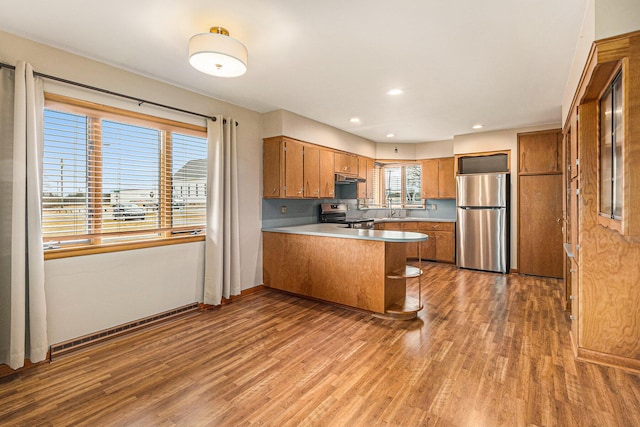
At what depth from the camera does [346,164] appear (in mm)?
5559

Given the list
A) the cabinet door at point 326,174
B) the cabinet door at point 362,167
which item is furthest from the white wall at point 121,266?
the cabinet door at point 362,167

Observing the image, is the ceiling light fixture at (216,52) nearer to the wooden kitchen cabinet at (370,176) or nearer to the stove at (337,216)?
the stove at (337,216)

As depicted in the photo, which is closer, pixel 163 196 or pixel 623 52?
pixel 623 52

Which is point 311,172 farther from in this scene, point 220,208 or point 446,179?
point 446,179

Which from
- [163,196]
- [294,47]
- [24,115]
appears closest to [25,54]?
[24,115]

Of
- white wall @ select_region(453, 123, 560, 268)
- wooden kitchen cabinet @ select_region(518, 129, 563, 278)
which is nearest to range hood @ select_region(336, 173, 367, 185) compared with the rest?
white wall @ select_region(453, 123, 560, 268)

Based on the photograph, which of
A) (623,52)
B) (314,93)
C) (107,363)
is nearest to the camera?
(623,52)

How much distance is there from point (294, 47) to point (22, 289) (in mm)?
2765

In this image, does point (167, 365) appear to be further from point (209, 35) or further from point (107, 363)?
point (209, 35)

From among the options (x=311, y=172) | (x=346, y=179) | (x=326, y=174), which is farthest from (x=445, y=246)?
(x=311, y=172)

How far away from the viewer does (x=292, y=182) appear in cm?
446

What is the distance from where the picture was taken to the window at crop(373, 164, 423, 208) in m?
6.94

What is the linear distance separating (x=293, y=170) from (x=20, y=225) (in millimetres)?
2887

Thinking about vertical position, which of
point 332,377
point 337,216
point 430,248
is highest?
point 337,216
